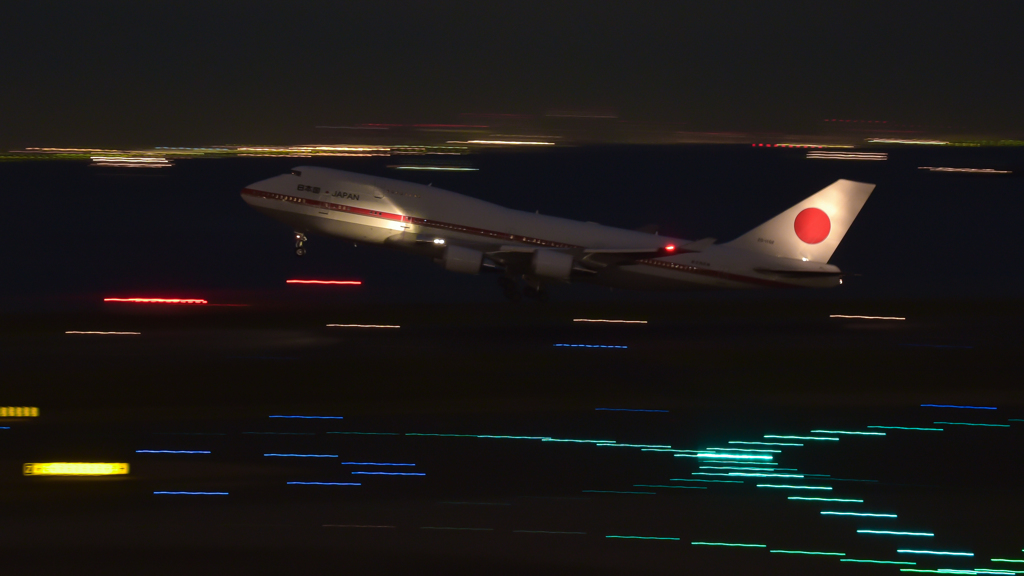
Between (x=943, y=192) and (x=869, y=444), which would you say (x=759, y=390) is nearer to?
(x=869, y=444)

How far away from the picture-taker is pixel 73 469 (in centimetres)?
1212

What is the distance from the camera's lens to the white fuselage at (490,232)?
33031 mm

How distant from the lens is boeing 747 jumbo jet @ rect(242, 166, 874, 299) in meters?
32.7

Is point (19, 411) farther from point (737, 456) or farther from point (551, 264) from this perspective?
point (551, 264)

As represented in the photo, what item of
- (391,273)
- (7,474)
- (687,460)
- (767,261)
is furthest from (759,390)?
(391,273)

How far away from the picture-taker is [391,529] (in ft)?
33.2

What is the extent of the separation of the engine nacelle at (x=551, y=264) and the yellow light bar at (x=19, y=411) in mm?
18207

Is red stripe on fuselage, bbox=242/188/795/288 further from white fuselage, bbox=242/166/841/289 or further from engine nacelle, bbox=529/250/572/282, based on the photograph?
engine nacelle, bbox=529/250/572/282

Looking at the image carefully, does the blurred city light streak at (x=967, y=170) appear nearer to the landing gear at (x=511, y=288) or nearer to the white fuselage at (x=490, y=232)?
the white fuselage at (x=490, y=232)

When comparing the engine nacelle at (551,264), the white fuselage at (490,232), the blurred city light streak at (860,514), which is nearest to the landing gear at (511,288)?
the white fuselage at (490,232)

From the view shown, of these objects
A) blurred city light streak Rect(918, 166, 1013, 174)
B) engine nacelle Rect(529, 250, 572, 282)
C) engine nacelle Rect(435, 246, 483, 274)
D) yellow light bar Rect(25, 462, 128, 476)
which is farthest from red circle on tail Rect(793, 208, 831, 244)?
blurred city light streak Rect(918, 166, 1013, 174)

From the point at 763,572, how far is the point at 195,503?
586 centimetres

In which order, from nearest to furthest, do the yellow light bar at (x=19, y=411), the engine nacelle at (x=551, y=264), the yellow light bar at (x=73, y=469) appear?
the yellow light bar at (x=73, y=469), the yellow light bar at (x=19, y=411), the engine nacelle at (x=551, y=264)

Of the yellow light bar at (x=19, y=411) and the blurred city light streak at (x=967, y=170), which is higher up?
the blurred city light streak at (x=967, y=170)
